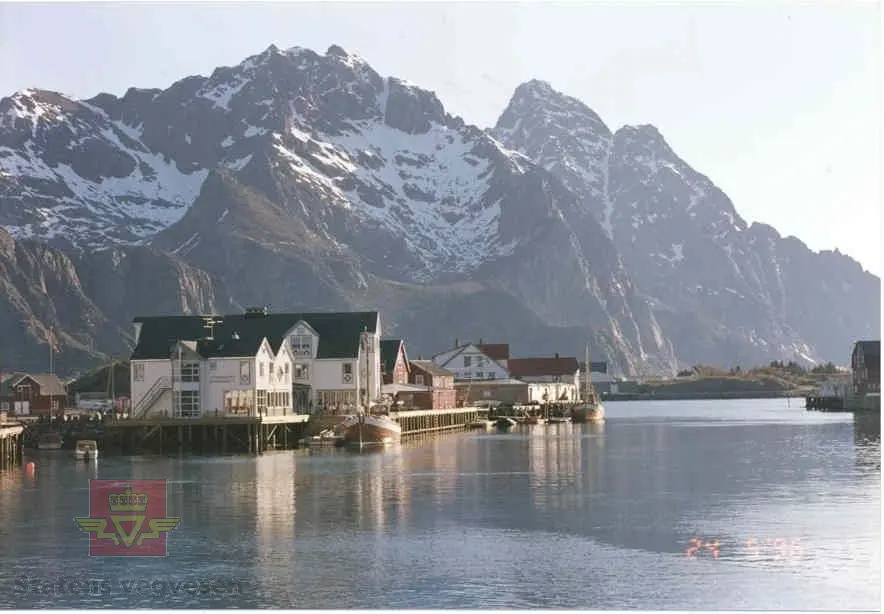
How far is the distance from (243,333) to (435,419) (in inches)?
1357

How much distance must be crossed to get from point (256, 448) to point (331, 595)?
67109mm

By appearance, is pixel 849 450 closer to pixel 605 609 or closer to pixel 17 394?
pixel 605 609

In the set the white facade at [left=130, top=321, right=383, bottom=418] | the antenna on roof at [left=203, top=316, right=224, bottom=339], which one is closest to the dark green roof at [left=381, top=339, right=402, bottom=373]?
the white facade at [left=130, top=321, right=383, bottom=418]

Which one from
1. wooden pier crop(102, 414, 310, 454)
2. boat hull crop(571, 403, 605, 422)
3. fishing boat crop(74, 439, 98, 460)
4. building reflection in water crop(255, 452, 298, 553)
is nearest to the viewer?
building reflection in water crop(255, 452, 298, 553)

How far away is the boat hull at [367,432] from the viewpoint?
385ft

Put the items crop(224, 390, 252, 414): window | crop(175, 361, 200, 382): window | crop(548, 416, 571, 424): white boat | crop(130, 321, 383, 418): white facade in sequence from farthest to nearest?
crop(548, 416, 571, 424): white boat → crop(175, 361, 200, 382): window → crop(130, 321, 383, 418): white facade → crop(224, 390, 252, 414): window

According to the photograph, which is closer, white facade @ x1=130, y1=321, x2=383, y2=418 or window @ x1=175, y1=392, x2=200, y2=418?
white facade @ x1=130, y1=321, x2=383, y2=418

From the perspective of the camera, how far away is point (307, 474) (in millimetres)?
87812

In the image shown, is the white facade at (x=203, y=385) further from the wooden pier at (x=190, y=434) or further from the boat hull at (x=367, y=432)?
the boat hull at (x=367, y=432)

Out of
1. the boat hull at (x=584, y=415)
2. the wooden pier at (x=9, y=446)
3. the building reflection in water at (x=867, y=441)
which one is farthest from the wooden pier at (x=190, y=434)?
the boat hull at (x=584, y=415)

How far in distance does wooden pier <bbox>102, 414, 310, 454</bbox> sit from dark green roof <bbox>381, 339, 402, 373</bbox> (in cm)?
4037

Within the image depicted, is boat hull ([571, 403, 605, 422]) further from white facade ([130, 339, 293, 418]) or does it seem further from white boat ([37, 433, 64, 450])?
white boat ([37, 433, 64, 450])

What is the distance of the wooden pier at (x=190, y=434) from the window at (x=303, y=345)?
1474cm

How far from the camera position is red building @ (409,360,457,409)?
156m
